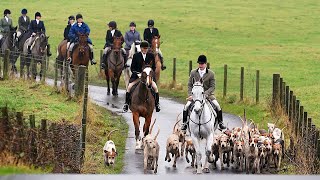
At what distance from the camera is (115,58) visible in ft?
106

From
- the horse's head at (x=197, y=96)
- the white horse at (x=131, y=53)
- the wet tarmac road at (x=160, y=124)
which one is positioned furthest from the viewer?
the white horse at (x=131, y=53)

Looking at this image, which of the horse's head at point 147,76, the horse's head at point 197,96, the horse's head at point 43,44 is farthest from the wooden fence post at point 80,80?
the horse's head at point 197,96

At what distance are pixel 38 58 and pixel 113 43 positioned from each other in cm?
414

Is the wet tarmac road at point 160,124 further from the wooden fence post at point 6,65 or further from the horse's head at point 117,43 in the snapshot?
the wooden fence post at point 6,65

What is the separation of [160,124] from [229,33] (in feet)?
113

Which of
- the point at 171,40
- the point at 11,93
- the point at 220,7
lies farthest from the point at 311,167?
the point at 220,7

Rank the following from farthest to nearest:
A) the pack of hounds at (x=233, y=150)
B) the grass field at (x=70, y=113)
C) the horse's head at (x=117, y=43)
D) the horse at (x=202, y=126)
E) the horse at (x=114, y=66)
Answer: the horse at (x=114, y=66)
the horse's head at (x=117, y=43)
the grass field at (x=70, y=113)
the horse at (x=202, y=126)
the pack of hounds at (x=233, y=150)

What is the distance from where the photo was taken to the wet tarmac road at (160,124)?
19.3 meters

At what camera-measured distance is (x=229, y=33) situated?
197 feet

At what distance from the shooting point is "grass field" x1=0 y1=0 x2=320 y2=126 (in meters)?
39.7

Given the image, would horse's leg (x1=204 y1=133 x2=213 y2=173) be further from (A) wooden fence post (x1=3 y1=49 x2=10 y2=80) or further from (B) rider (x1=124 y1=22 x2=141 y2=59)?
(B) rider (x1=124 y1=22 x2=141 y2=59)

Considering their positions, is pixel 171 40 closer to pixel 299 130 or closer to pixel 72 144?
pixel 299 130

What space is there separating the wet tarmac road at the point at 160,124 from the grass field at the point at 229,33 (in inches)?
74.7

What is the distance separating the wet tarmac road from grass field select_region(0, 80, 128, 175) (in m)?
0.22
